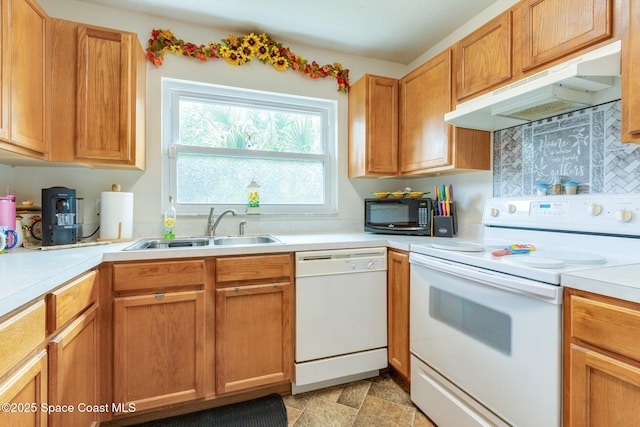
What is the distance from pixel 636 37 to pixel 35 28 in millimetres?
2524

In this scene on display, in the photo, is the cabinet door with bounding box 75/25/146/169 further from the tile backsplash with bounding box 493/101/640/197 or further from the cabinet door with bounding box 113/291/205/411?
the tile backsplash with bounding box 493/101/640/197

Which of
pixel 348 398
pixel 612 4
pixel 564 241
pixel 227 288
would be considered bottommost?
pixel 348 398

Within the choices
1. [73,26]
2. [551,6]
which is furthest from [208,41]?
[551,6]

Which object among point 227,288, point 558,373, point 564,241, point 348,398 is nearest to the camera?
point 558,373

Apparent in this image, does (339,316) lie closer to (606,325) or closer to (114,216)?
(606,325)

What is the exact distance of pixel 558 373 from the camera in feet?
3.18

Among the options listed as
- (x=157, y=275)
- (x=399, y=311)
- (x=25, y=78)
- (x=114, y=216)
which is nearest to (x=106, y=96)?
(x=25, y=78)

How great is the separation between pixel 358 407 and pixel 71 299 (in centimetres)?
147

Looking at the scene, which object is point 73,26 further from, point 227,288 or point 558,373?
point 558,373

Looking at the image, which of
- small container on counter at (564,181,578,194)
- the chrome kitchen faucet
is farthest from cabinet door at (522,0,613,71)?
the chrome kitchen faucet

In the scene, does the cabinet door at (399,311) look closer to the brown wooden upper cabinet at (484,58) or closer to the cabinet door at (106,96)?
the brown wooden upper cabinet at (484,58)

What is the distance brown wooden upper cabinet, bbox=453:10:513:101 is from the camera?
1.52 m

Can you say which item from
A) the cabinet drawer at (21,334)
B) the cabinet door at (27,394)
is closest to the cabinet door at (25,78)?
the cabinet drawer at (21,334)

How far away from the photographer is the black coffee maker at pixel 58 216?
154cm
